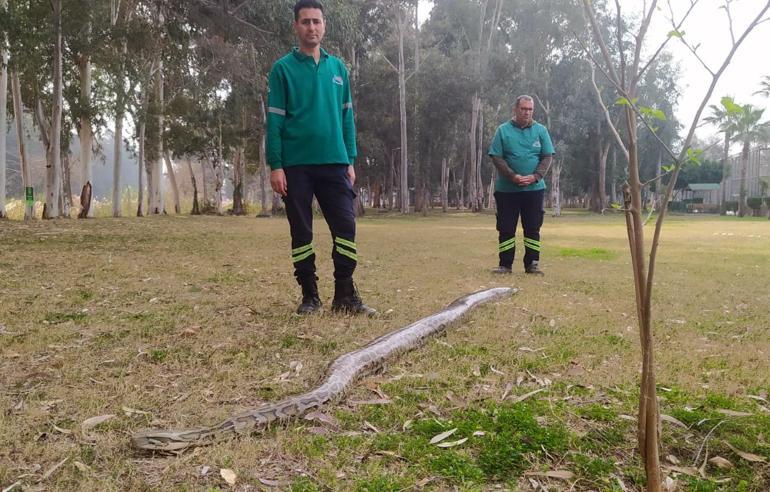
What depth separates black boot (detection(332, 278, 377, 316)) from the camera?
488 cm

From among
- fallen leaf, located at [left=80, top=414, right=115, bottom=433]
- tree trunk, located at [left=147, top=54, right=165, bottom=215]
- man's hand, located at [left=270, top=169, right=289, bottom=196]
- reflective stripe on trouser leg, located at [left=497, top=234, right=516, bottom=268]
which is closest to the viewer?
fallen leaf, located at [left=80, top=414, right=115, bottom=433]

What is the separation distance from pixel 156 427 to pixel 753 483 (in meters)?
2.35

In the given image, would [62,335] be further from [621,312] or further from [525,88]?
[525,88]

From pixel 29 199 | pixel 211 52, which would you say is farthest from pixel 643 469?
Answer: pixel 29 199

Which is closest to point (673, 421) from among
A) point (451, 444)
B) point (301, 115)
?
point (451, 444)

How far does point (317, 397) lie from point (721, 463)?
5.47ft

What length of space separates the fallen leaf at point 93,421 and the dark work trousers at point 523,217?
573cm

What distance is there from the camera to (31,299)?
5.45m

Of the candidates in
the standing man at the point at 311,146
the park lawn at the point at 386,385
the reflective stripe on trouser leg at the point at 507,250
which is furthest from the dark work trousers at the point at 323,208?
the reflective stripe on trouser leg at the point at 507,250

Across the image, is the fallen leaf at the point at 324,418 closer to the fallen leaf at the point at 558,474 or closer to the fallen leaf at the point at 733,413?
the fallen leaf at the point at 558,474

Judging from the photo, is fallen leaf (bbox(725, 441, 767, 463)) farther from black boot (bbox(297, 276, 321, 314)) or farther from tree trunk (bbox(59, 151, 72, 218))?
tree trunk (bbox(59, 151, 72, 218))

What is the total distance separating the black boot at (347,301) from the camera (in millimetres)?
4879

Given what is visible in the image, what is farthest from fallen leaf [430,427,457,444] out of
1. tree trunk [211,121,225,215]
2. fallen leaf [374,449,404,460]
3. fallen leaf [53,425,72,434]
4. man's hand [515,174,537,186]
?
tree trunk [211,121,225,215]

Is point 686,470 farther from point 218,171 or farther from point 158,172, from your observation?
point 218,171
